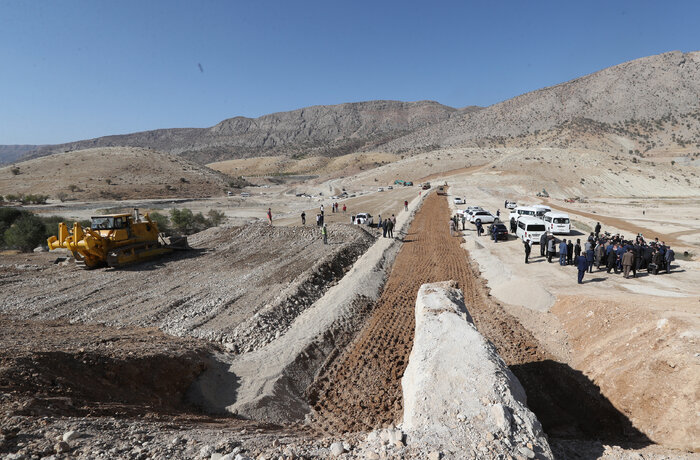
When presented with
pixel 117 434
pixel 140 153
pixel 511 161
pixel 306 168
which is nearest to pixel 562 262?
pixel 117 434

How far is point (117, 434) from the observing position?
17.0 ft

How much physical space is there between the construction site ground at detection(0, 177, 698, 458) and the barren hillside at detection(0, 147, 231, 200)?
60591 mm

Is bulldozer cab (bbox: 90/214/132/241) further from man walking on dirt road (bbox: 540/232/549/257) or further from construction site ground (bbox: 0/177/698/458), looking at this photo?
man walking on dirt road (bbox: 540/232/549/257)

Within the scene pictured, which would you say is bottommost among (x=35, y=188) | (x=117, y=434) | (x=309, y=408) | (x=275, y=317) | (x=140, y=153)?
(x=309, y=408)

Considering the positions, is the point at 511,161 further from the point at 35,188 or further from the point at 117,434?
the point at 35,188

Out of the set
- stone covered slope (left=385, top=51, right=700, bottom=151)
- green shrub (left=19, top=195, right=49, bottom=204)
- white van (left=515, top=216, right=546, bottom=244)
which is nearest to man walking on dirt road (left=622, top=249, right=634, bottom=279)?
white van (left=515, top=216, right=546, bottom=244)

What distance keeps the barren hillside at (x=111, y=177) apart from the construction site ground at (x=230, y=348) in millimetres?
60591

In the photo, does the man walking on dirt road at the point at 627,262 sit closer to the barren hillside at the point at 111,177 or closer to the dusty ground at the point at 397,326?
the dusty ground at the point at 397,326

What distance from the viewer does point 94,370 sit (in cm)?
750

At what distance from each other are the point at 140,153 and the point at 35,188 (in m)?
28.7

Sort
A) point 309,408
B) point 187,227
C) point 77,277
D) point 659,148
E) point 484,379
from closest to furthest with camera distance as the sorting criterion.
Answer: point 484,379 → point 309,408 → point 77,277 → point 187,227 → point 659,148

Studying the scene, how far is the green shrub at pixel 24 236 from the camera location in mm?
24156

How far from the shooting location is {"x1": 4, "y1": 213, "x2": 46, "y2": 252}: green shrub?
24.2 m

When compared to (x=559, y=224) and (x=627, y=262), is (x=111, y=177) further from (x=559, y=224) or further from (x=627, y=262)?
(x=627, y=262)
